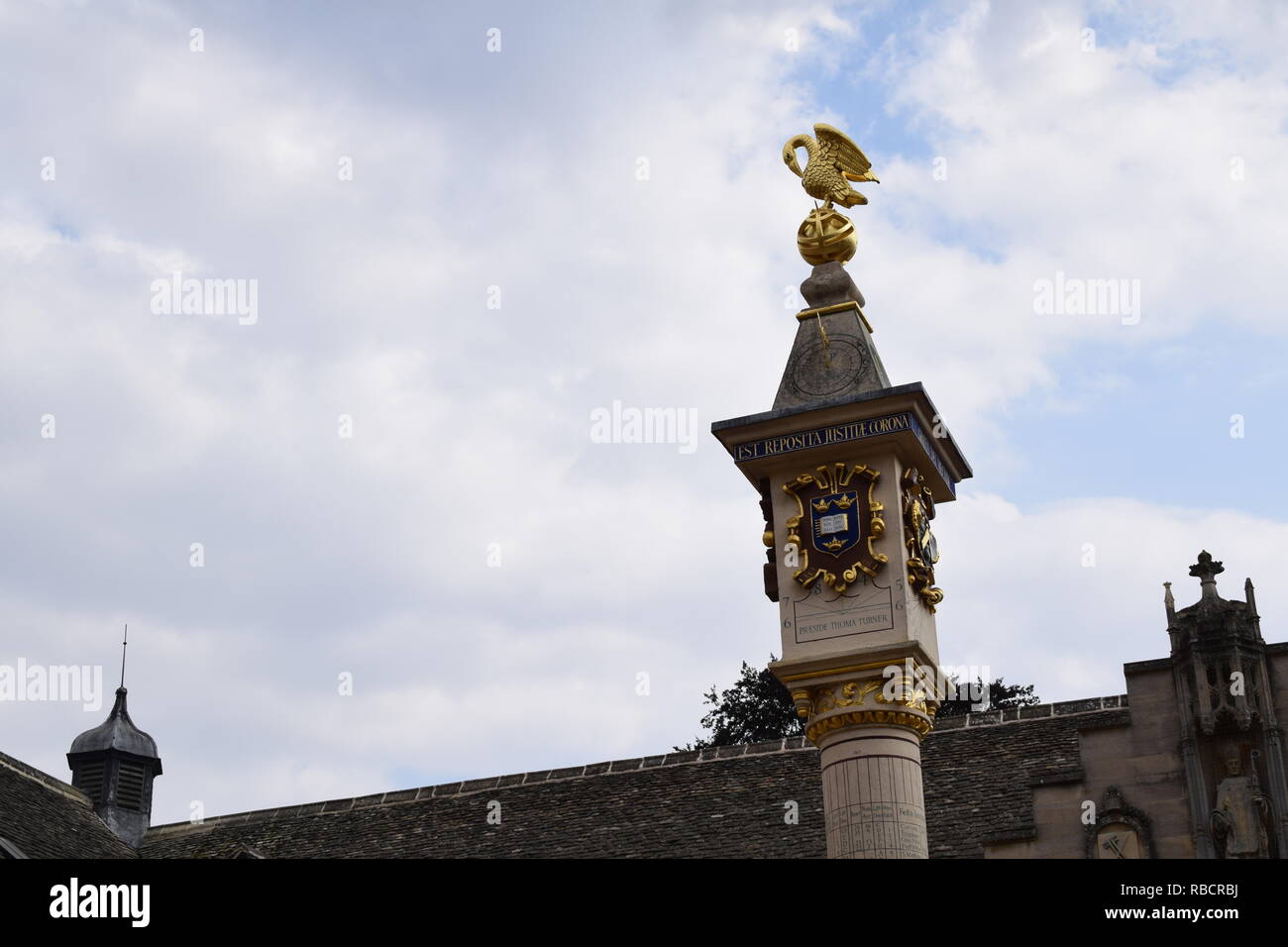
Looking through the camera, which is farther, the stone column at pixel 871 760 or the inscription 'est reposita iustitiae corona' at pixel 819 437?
the inscription 'est reposita iustitiae corona' at pixel 819 437

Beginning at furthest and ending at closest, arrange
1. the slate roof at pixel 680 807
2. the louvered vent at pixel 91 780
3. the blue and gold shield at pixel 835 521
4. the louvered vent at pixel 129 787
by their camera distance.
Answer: the louvered vent at pixel 91 780, the louvered vent at pixel 129 787, the slate roof at pixel 680 807, the blue and gold shield at pixel 835 521

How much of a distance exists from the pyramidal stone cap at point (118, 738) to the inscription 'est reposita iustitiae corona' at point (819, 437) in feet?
85.5

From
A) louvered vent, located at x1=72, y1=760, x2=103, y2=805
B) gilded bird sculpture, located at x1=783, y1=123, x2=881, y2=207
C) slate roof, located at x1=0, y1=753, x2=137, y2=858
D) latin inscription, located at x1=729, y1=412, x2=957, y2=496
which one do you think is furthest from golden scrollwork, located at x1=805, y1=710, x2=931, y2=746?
louvered vent, located at x1=72, y1=760, x2=103, y2=805

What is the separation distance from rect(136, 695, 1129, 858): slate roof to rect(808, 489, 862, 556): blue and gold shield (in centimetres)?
1148

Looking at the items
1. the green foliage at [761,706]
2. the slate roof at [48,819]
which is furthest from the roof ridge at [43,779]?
the green foliage at [761,706]

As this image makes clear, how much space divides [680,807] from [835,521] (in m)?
15.4

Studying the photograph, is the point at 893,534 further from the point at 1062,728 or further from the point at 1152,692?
the point at 1062,728

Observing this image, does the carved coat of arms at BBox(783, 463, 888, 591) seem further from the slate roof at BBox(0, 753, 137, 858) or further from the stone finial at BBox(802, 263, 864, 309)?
the slate roof at BBox(0, 753, 137, 858)

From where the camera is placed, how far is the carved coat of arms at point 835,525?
15.0 m

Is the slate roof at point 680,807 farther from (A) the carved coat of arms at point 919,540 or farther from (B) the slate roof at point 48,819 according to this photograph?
(A) the carved coat of arms at point 919,540

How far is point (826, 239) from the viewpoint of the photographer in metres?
16.9
